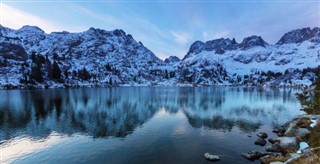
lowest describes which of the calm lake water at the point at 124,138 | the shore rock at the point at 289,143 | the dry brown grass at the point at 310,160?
the calm lake water at the point at 124,138

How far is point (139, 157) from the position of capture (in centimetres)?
3906

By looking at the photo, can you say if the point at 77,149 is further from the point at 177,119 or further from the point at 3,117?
the point at 3,117

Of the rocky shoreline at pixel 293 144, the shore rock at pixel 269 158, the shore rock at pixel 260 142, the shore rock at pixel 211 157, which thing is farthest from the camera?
the shore rock at pixel 260 142

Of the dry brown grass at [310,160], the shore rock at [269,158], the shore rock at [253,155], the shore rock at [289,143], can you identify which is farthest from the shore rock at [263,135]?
the dry brown grass at [310,160]

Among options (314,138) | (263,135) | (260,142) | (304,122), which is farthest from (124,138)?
(304,122)

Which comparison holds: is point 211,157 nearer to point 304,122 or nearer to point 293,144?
point 293,144

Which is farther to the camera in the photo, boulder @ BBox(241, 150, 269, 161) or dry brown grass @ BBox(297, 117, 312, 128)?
dry brown grass @ BBox(297, 117, 312, 128)

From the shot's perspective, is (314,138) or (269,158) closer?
(269,158)

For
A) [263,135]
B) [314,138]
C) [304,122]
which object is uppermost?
[304,122]

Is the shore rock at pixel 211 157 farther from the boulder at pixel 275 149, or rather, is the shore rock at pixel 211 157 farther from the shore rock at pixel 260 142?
the shore rock at pixel 260 142

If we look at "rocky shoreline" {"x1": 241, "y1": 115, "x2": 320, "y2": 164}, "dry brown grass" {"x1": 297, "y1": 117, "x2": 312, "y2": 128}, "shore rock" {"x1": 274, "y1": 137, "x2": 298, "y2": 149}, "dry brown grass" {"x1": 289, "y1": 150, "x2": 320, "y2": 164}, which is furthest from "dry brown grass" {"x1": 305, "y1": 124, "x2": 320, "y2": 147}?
"dry brown grass" {"x1": 289, "y1": 150, "x2": 320, "y2": 164}

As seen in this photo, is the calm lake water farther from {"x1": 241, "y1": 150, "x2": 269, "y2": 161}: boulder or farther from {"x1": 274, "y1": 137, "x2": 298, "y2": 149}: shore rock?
{"x1": 274, "y1": 137, "x2": 298, "y2": 149}: shore rock

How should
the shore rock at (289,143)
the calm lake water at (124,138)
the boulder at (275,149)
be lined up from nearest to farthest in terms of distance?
the shore rock at (289,143) → the calm lake water at (124,138) → the boulder at (275,149)

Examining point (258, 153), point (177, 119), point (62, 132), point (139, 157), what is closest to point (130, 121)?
point (177, 119)
